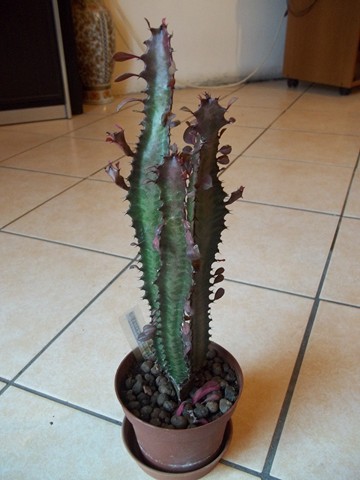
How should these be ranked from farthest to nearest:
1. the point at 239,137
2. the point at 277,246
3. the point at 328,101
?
the point at 328,101 → the point at 239,137 → the point at 277,246

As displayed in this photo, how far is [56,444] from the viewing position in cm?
63

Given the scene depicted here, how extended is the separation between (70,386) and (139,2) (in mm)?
2199


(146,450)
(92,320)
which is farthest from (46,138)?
(146,450)

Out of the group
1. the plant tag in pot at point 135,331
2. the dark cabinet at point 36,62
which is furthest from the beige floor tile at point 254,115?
the plant tag in pot at point 135,331

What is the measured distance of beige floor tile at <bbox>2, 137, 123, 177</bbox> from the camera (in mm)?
1590

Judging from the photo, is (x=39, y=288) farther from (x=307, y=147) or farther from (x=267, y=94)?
(x=267, y=94)

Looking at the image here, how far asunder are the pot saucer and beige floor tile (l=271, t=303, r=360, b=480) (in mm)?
73

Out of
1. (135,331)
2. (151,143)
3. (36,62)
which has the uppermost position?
(151,143)

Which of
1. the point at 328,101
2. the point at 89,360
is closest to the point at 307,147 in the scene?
the point at 328,101

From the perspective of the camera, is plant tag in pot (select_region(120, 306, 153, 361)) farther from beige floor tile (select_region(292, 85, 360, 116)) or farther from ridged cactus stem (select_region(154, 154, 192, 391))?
beige floor tile (select_region(292, 85, 360, 116))

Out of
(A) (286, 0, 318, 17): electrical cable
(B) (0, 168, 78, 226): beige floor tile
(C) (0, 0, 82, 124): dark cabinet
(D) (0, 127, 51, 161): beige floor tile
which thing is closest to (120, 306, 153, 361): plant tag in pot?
(B) (0, 168, 78, 226): beige floor tile

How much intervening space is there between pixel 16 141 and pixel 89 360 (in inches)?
53.3

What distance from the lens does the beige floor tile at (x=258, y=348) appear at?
25.2 inches

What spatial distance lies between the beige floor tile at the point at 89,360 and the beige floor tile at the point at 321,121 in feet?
4.39
